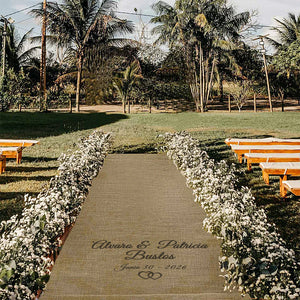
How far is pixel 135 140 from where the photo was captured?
11.0 m

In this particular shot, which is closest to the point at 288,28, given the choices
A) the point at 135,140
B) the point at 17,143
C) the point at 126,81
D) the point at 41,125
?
the point at 126,81

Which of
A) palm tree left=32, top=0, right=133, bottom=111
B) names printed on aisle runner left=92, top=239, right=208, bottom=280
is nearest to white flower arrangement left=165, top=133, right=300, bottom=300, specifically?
names printed on aisle runner left=92, top=239, right=208, bottom=280

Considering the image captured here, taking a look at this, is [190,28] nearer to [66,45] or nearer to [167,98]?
[167,98]

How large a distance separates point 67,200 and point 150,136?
804 cm

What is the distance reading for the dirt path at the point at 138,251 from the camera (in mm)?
2959

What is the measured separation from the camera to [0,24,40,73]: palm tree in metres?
26.6

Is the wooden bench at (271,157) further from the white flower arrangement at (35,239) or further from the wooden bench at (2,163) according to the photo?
the wooden bench at (2,163)

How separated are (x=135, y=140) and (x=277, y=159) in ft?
17.1

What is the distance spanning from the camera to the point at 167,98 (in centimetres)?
2664

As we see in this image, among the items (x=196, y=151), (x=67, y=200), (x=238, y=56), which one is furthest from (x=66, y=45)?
(x=67, y=200)

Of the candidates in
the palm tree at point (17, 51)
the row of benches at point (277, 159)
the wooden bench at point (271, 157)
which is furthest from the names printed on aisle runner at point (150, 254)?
the palm tree at point (17, 51)

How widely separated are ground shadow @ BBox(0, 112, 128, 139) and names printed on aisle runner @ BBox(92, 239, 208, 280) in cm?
890

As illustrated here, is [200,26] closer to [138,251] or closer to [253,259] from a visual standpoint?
[138,251]

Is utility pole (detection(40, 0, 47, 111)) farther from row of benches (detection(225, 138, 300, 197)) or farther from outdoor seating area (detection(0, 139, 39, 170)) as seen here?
row of benches (detection(225, 138, 300, 197))
